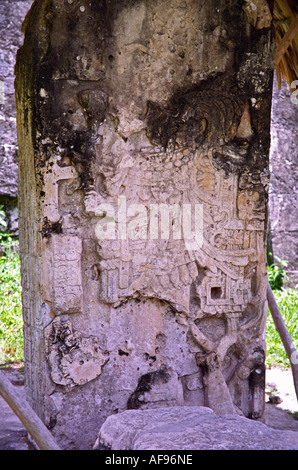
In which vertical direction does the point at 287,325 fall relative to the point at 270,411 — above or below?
above

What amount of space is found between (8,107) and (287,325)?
13.3 ft

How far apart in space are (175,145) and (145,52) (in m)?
0.54

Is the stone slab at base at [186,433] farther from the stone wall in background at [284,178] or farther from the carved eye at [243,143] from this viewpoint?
the stone wall in background at [284,178]

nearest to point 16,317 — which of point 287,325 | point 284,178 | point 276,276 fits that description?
point 287,325

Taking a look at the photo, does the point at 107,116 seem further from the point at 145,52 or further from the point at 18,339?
the point at 18,339

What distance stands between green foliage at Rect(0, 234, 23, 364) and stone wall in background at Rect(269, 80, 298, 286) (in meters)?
3.14

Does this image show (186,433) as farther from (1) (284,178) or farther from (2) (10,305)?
(1) (284,178)

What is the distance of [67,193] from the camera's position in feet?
10.5

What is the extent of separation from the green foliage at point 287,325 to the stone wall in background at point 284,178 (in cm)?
76

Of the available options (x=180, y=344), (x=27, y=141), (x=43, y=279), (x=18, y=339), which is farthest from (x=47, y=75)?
(x=18, y=339)

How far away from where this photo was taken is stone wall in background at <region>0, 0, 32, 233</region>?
6930 millimetres

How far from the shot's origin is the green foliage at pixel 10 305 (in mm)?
5004

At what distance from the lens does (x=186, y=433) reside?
2.51m

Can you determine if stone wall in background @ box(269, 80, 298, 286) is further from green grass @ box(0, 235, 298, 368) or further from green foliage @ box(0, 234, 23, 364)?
green foliage @ box(0, 234, 23, 364)
